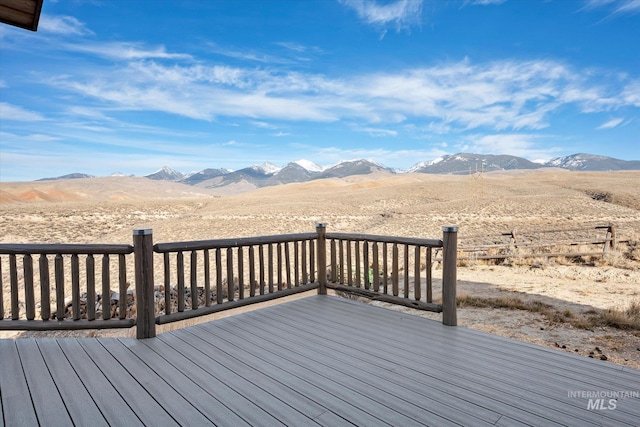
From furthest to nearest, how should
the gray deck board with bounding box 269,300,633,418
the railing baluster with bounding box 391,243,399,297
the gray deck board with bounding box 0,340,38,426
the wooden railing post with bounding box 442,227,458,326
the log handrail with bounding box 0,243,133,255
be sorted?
the railing baluster with bounding box 391,243,399,297 → the wooden railing post with bounding box 442,227,458,326 → the log handrail with bounding box 0,243,133,255 → the gray deck board with bounding box 269,300,633,418 → the gray deck board with bounding box 0,340,38,426

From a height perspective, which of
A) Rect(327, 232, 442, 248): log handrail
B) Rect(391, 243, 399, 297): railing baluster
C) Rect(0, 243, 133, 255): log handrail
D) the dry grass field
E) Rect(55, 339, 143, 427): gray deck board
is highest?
Rect(0, 243, 133, 255): log handrail

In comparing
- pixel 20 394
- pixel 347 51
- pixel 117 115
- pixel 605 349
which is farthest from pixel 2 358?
pixel 117 115

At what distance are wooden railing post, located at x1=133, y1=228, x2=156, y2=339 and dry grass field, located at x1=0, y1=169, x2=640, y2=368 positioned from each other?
4696mm

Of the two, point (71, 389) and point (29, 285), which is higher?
→ point (29, 285)

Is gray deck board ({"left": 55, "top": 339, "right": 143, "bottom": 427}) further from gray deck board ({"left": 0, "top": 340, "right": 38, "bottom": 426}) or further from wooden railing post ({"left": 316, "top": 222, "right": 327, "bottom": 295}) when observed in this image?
wooden railing post ({"left": 316, "top": 222, "right": 327, "bottom": 295})

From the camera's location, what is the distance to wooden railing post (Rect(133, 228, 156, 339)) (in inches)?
146

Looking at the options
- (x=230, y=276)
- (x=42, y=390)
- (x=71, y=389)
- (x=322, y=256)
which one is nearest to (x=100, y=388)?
(x=71, y=389)

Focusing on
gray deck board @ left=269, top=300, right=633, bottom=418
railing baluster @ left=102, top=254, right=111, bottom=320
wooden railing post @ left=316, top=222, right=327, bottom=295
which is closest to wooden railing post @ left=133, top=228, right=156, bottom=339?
railing baluster @ left=102, top=254, right=111, bottom=320

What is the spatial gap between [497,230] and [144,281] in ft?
71.8

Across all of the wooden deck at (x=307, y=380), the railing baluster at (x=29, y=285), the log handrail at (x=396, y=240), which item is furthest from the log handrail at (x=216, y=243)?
the railing baluster at (x=29, y=285)

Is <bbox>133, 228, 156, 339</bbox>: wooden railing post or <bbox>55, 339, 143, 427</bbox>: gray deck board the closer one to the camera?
<bbox>55, 339, 143, 427</bbox>: gray deck board

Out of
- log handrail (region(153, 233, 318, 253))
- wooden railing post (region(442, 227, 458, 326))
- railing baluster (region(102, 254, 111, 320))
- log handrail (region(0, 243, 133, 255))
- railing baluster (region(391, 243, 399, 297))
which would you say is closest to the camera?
log handrail (region(0, 243, 133, 255))

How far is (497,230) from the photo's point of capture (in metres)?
21.5

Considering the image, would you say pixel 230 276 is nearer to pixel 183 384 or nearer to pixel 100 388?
pixel 183 384
